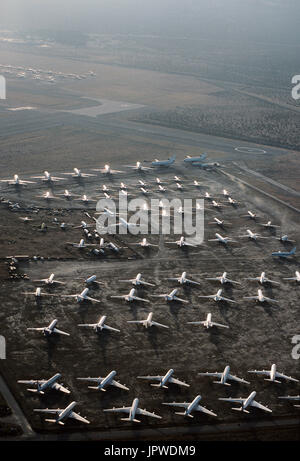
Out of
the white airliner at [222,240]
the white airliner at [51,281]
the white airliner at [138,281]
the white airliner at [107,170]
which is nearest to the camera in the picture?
the white airliner at [51,281]

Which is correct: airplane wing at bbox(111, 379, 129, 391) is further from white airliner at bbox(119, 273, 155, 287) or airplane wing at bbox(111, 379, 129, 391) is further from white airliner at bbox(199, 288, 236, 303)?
white airliner at bbox(199, 288, 236, 303)

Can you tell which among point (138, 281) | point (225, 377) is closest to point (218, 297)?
point (138, 281)

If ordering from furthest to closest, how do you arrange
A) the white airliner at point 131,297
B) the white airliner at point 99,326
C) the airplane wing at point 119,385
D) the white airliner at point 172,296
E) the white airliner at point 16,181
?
1. the white airliner at point 16,181
2. the white airliner at point 172,296
3. the white airliner at point 131,297
4. the white airliner at point 99,326
5. the airplane wing at point 119,385

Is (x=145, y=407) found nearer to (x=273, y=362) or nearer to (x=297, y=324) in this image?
(x=273, y=362)

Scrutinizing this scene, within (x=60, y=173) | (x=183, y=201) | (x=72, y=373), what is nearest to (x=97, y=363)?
(x=72, y=373)

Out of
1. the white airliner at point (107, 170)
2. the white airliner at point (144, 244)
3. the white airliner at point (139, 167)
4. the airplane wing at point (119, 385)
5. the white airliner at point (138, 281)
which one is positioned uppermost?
the white airliner at point (139, 167)

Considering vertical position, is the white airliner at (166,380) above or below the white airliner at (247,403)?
above

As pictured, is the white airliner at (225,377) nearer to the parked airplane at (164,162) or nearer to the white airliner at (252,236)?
the white airliner at (252,236)

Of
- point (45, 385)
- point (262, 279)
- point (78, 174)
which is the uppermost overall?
point (78, 174)

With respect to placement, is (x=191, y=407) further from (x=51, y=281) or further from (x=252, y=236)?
(x=252, y=236)

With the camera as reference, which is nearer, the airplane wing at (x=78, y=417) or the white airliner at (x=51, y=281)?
the airplane wing at (x=78, y=417)

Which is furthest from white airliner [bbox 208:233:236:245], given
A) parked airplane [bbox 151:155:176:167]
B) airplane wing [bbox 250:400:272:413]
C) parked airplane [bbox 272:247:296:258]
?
parked airplane [bbox 151:155:176:167]

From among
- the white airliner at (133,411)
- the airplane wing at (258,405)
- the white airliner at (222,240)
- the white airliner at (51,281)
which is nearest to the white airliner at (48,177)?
the white airliner at (222,240)
